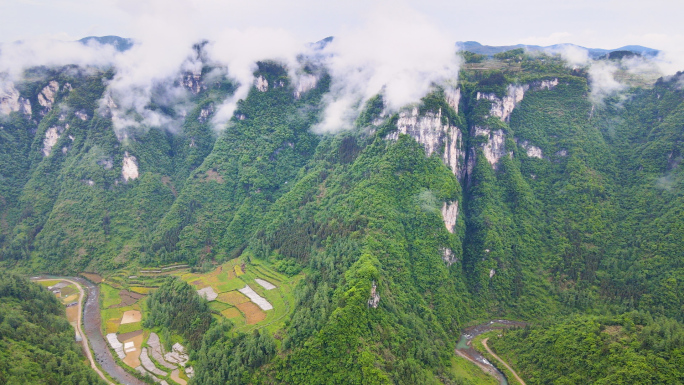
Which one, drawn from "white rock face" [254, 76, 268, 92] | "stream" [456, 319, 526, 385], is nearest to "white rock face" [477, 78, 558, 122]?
"stream" [456, 319, 526, 385]

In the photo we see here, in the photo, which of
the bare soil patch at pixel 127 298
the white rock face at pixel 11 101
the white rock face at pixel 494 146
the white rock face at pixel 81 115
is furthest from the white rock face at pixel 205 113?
the white rock face at pixel 494 146

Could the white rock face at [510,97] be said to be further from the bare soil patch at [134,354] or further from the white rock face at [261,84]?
the bare soil patch at [134,354]

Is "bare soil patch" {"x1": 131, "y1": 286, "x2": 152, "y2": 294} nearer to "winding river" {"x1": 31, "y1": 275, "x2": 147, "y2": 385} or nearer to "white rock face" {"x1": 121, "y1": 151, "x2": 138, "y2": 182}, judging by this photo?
"winding river" {"x1": 31, "y1": 275, "x2": 147, "y2": 385}

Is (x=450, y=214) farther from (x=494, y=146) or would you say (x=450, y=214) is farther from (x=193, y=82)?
(x=193, y=82)

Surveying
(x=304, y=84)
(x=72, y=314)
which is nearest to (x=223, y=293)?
(x=72, y=314)

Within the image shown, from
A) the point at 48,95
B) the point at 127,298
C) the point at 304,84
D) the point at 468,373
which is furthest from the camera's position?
the point at 304,84

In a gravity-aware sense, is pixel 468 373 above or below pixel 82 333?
below
